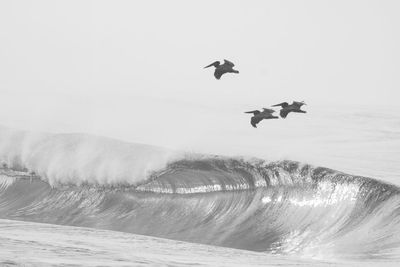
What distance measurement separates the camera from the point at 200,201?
36281mm

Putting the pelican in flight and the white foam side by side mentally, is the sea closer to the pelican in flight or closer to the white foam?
the white foam

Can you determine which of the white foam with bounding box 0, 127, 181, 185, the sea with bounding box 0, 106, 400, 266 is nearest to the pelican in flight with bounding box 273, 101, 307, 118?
the sea with bounding box 0, 106, 400, 266

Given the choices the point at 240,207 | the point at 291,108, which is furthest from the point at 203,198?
the point at 291,108

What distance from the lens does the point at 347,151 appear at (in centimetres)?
4453

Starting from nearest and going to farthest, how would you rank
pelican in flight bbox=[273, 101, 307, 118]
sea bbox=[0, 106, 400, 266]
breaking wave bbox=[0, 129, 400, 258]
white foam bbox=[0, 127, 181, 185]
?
sea bbox=[0, 106, 400, 266], pelican in flight bbox=[273, 101, 307, 118], breaking wave bbox=[0, 129, 400, 258], white foam bbox=[0, 127, 181, 185]

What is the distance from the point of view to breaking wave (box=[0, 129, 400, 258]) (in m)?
30.4

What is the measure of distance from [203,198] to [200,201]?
7.3 inches

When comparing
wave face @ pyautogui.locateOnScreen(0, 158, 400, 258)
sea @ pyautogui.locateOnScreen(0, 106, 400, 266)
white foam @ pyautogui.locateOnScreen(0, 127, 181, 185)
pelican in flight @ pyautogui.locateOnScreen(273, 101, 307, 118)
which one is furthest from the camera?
white foam @ pyautogui.locateOnScreen(0, 127, 181, 185)

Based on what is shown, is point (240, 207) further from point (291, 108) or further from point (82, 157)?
point (82, 157)

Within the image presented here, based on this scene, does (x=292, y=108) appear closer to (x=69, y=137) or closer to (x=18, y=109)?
(x=69, y=137)

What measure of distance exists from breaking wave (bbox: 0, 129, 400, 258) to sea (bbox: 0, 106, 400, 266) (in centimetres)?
5

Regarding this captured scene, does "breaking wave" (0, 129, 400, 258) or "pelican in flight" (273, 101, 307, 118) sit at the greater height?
"pelican in flight" (273, 101, 307, 118)

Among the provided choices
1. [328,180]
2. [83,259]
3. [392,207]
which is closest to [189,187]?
[328,180]

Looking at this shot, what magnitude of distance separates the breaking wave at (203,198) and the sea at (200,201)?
5 centimetres
